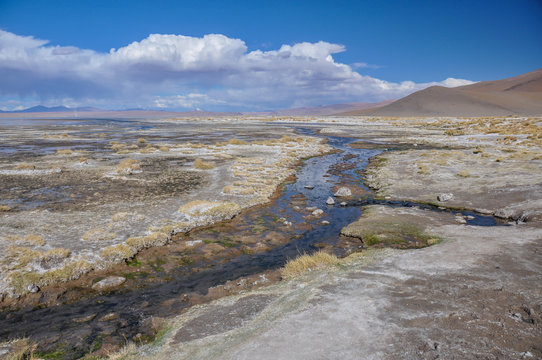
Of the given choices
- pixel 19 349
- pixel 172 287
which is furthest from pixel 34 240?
pixel 172 287

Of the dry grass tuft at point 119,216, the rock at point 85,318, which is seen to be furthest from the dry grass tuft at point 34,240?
the rock at point 85,318

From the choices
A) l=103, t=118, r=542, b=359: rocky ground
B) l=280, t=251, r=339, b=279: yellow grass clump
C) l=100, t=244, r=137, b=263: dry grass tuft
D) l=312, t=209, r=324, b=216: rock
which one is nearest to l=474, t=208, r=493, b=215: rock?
l=103, t=118, r=542, b=359: rocky ground

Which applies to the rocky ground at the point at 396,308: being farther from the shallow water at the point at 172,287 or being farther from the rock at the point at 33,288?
the rock at the point at 33,288

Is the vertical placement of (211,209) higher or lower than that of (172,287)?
higher

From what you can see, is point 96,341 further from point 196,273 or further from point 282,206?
point 282,206

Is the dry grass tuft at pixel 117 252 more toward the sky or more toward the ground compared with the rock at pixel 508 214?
more toward the ground

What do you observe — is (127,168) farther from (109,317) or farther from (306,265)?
(306,265)

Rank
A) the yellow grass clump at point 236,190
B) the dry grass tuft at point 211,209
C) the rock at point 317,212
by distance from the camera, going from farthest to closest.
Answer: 1. the yellow grass clump at point 236,190
2. the rock at point 317,212
3. the dry grass tuft at point 211,209

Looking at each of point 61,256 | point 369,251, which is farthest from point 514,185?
point 61,256
